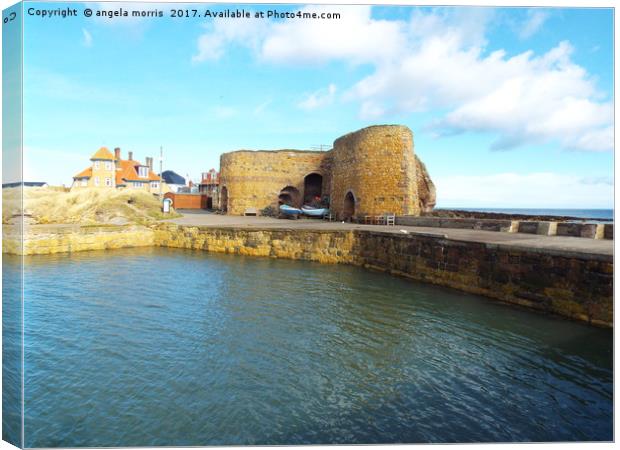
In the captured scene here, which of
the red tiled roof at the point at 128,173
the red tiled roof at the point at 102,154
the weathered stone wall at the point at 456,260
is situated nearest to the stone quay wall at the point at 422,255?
the weathered stone wall at the point at 456,260

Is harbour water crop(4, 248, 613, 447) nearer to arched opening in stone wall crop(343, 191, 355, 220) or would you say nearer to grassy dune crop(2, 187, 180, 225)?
grassy dune crop(2, 187, 180, 225)

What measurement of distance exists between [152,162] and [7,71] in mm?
56038

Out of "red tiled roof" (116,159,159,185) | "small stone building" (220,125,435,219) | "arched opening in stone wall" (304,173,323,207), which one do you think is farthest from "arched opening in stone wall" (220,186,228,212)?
"red tiled roof" (116,159,159,185)

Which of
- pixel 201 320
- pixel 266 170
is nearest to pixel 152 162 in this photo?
pixel 266 170

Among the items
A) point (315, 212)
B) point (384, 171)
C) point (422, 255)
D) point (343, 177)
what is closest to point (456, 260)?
point (422, 255)

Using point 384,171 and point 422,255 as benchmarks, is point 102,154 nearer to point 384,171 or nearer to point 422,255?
point 384,171

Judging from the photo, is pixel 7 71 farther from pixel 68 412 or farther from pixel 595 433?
pixel 595 433

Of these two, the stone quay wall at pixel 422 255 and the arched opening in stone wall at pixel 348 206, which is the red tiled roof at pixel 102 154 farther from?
the arched opening in stone wall at pixel 348 206

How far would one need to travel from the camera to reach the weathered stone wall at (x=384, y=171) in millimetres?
19953

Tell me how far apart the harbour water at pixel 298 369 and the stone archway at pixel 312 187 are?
2099 centimetres

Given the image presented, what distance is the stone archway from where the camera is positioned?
103 ft

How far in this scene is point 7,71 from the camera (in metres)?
3.43

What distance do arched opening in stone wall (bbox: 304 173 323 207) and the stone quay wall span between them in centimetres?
1414

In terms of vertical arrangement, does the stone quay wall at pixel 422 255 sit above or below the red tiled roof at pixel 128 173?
below
